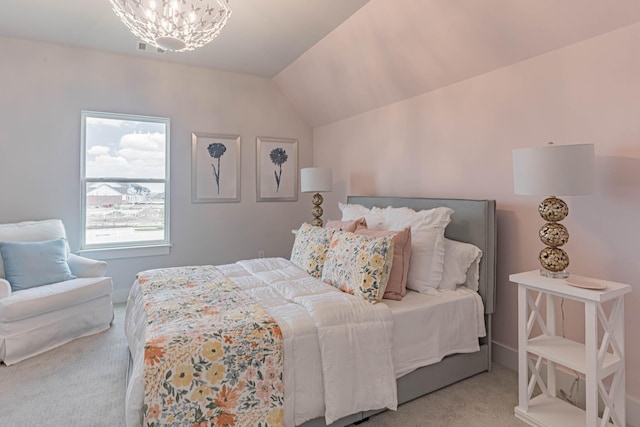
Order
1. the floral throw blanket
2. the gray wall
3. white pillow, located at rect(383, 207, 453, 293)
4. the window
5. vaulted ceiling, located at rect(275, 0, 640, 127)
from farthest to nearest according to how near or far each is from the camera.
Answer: the window → the gray wall → white pillow, located at rect(383, 207, 453, 293) → vaulted ceiling, located at rect(275, 0, 640, 127) → the floral throw blanket

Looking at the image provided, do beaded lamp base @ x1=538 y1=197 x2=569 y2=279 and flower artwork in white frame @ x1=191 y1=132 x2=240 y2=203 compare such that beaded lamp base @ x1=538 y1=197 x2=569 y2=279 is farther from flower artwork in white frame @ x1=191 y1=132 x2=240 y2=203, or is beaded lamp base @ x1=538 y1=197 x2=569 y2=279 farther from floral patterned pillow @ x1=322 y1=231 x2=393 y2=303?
flower artwork in white frame @ x1=191 y1=132 x2=240 y2=203

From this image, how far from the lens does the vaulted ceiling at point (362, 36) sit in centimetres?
212

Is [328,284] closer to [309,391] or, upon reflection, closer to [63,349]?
[309,391]

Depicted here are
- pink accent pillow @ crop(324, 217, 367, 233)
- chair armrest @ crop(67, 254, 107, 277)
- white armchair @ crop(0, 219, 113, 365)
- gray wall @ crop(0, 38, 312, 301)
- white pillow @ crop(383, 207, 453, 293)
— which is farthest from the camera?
gray wall @ crop(0, 38, 312, 301)

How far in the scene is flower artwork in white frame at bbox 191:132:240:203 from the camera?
4.30 m

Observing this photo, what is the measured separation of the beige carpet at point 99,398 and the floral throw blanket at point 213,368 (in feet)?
2.25

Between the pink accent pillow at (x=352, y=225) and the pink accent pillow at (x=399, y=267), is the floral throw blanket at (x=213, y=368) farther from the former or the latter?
the pink accent pillow at (x=352, y=225)

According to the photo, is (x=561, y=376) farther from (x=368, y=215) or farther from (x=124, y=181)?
(x=124, y=181)

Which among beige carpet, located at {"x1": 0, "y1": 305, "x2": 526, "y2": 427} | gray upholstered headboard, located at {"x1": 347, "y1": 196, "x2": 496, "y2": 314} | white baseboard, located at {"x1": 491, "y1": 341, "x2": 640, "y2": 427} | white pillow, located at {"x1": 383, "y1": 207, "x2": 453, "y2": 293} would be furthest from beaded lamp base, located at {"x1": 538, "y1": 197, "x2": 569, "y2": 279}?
beige carpet, located at {"x1": 0, "y1": 305, "x2": 526, "y2": 427}

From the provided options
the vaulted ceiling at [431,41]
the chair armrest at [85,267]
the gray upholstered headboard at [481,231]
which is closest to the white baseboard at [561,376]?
the gray upholstered headboard at [481,231]

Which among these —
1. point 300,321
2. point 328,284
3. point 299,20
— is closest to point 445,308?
point 328,284

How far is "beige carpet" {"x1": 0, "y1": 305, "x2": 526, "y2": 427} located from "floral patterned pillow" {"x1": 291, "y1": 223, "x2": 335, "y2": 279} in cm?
109

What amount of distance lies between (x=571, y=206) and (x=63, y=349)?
3890 mm

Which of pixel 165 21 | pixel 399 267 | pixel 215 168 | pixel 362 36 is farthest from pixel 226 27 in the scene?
pixel 399 267
